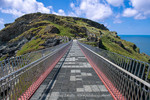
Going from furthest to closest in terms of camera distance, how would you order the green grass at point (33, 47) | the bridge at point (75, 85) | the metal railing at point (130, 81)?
the green grass at point (33, 47) → the bridge at point (75, 85) → the metal railing at point (130, 81)

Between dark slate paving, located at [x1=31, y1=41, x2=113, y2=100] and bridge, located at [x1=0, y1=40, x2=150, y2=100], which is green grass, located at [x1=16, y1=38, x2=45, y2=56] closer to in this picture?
dark slate paving, located at [x1=31, y1=41, x2=113, y2=100]

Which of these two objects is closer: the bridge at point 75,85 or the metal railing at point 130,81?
the metal railing at point 130,81

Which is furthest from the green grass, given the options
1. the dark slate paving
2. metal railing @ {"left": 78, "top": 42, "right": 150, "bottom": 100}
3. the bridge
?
metal railing @ {"left": 78, "top": 42, "right": 150, "bottom": 100}

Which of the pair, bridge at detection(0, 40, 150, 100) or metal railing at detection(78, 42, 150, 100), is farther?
bridge at detection(0, 40, 150, 100)

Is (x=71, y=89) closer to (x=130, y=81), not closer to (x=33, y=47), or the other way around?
(x=130, y=81)

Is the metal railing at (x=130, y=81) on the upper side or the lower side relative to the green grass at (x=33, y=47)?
upper

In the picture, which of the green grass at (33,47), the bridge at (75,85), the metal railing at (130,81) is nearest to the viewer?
the metal railing at (130,81)

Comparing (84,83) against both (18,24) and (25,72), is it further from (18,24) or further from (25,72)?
(18,24)

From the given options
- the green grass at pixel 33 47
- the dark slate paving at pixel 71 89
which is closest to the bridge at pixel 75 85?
the dark slate paving at pixel 71 89

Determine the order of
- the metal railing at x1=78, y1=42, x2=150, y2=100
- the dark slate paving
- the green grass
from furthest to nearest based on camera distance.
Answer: the green grass → the dark slate paving → the metal railing at x1=78, y1=42, x2=150, y2=100

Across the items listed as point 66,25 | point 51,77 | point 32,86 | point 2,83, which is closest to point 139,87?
point 2,83

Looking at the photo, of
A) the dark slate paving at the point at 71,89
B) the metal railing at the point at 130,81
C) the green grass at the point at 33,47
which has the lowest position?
the green grass at the point at 33,47

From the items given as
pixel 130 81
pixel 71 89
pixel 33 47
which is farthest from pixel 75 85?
pixel 33 47

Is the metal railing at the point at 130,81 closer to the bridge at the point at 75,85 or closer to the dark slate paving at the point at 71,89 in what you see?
the bridge at the point at 75,85
